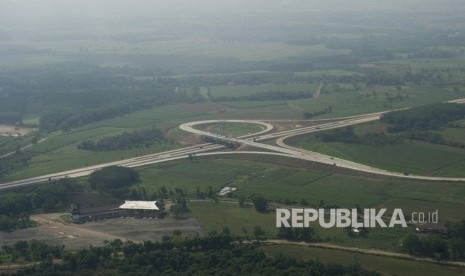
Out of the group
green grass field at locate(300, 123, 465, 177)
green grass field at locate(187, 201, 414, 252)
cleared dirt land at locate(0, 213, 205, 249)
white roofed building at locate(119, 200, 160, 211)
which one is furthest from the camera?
green grass field at locate(300, 123, 465, 177)

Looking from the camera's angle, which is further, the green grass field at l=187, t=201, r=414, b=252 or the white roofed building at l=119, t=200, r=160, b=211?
the white roofed building at l=119, t=200, r=160, b=211

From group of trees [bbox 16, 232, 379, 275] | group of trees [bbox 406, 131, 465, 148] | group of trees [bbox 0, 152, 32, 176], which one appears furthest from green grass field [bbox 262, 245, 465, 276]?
group of trees [bbox 0, 152, 32, 176]

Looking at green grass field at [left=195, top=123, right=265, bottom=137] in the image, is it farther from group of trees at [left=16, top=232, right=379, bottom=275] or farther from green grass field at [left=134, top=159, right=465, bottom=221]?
group of trees at [left=16, top=232, right=379, bottom=275]

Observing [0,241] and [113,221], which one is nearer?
[0,241]

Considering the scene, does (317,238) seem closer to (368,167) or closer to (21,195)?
(368,167)

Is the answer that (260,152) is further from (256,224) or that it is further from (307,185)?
(256,224)

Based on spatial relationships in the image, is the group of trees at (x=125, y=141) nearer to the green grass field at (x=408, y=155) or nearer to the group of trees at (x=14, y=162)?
the group of trees at (x=14, y=162)

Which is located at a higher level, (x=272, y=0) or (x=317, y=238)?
(x=272, y=0)

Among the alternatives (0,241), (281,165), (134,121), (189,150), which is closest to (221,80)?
(134,121)
